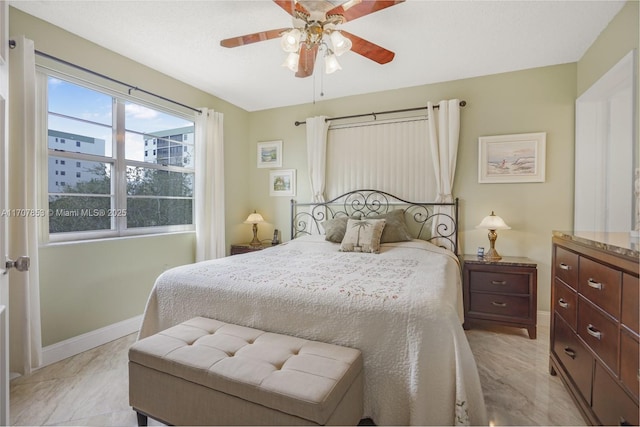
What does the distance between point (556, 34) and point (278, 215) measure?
11.5ft

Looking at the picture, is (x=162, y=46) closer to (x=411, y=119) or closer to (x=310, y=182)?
(x=310, y=182)

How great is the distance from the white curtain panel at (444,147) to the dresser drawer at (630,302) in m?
2.11

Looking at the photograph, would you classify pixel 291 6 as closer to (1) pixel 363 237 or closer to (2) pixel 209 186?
(1) pixel 363 237

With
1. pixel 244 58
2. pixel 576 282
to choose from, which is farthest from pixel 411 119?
pixel 576 282

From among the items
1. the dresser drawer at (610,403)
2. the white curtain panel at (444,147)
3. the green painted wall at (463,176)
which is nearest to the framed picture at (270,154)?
the green painted wall at (463,176)

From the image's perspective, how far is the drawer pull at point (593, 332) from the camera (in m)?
1.36

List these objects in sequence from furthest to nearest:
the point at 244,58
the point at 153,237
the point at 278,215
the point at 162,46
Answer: the point at 278,215
the point at 153,237
the point at 244,58
the point at 162,46

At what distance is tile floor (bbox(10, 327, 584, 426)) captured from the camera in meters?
1.64

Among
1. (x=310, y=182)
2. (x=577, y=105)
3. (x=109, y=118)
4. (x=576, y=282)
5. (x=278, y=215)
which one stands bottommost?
(x=576, y=282)

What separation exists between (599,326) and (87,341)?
3.47 meters

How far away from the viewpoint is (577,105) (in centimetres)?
284

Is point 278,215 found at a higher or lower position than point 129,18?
lower

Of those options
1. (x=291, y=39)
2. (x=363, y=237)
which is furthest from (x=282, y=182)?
(x=291, y=39)

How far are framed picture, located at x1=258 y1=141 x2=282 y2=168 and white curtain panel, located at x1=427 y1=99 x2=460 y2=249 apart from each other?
205cm
